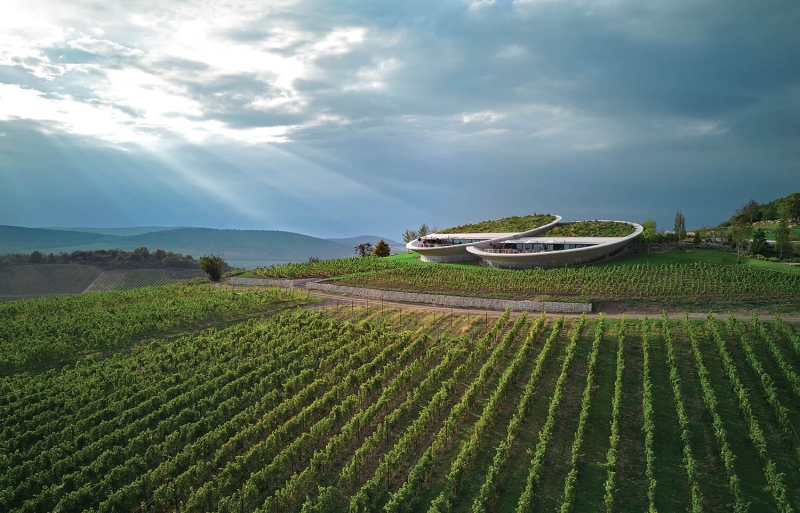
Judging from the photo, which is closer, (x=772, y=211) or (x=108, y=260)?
(x=772, y=211)

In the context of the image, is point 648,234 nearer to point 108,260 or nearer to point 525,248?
point 525,248

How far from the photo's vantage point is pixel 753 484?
647 inches

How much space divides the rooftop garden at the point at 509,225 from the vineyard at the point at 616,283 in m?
17.3

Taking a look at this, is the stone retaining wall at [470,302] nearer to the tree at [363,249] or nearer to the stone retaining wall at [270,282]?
the stone retaining wall at [270,282]

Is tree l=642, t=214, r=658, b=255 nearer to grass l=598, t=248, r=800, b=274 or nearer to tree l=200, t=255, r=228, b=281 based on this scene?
grass l=598, t=248, r=800, b=274

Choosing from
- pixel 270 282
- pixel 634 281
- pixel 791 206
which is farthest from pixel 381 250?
pixel 791 206

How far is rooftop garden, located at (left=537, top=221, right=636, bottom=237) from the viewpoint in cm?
5875

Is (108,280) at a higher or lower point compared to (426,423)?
higher

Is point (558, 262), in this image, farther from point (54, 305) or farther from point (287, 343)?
point (54, 305)

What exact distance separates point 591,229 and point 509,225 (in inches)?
521

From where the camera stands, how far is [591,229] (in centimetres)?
6153

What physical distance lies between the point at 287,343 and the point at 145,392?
9.06 metres

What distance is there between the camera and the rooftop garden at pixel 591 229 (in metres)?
58.7

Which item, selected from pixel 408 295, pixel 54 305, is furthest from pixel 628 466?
pixel 54 305
